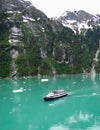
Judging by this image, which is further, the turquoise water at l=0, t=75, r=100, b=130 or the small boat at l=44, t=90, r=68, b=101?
the small boat at l=44, t=90, r=68, b=101

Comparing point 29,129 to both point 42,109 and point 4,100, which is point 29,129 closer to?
point 42,109

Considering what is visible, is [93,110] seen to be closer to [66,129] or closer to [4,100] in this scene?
[66,129]

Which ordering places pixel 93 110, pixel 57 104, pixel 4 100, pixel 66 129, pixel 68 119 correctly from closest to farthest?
1. pixel 66 129
2. pixel 68 119
3. pixel 93 110
4. pixel 57 104
5. pixel 4 100

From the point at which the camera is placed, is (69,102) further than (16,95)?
No

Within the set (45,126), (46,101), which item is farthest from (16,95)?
(45,126)

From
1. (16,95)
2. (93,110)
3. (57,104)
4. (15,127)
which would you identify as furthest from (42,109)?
(16,95)

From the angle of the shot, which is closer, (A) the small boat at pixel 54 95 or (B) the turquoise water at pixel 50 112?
(B) the turquoise water at pixel 50 112

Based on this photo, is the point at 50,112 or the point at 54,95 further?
the point at 54,95

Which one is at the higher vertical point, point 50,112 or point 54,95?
point 50,112

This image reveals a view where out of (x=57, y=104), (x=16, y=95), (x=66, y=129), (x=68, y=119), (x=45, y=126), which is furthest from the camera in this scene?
(x=16, y=95)
